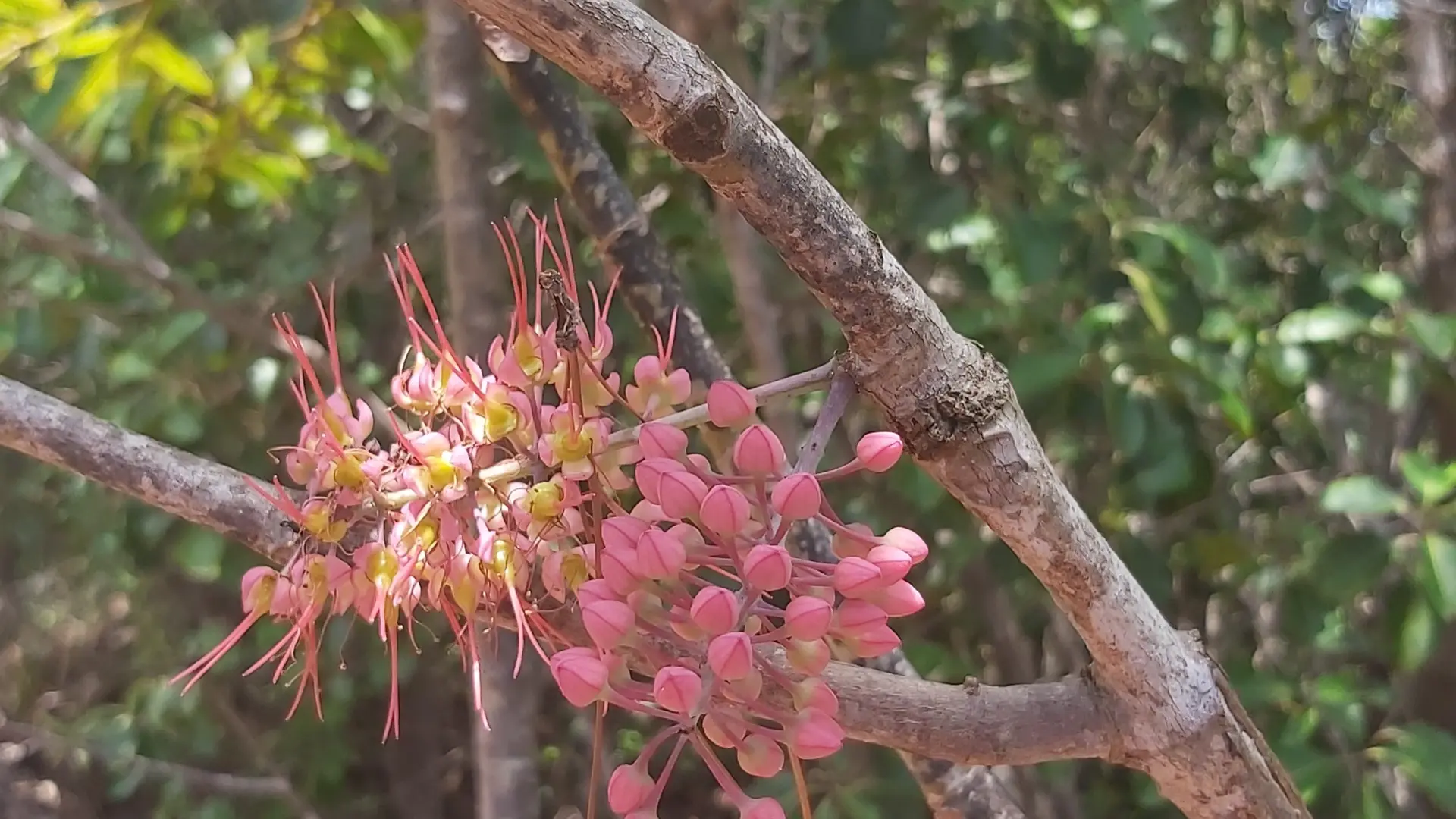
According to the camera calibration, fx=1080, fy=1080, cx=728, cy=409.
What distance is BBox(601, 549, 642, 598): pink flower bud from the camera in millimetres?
287

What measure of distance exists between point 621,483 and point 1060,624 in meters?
0.97

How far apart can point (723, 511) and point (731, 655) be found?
0.12 ft

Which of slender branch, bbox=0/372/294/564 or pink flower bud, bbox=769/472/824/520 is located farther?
slender branch, bbox=0/372/294/564

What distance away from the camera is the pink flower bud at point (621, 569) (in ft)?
0.94

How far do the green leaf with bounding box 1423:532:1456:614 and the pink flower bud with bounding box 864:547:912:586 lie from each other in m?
0.60

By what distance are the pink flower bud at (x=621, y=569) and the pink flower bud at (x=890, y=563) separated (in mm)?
66

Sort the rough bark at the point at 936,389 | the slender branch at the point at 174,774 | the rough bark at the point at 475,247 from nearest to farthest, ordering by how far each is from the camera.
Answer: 1. the rough bark at the point at 936,389
2. the rough bark at the point at 475,247
3. the slender branch at the point at 174,774

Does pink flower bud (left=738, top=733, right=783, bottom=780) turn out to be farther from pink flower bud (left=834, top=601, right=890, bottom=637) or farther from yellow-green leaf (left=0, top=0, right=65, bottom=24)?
yellow-green leaf (left=0, top=0, right=65, bottom=24)

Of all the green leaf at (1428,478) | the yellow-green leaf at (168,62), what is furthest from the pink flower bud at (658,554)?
the green leaf at (1428,478)

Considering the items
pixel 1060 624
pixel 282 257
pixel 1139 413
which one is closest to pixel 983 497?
pixel 1139 413

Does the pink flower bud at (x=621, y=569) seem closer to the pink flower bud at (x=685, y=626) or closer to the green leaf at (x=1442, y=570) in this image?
the pink flower bud at (x=685, y=626)

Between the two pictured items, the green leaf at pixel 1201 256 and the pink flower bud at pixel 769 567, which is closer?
the pink flower bud at pixel 769 567

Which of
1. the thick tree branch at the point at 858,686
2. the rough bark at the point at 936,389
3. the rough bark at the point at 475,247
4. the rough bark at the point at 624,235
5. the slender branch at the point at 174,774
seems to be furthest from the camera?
the slender branch at the point at 174,774

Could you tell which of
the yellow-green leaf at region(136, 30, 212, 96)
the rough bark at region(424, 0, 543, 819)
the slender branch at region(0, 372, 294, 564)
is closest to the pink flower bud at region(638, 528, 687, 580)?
the slender branch at region(0, 372, 294, 564)
